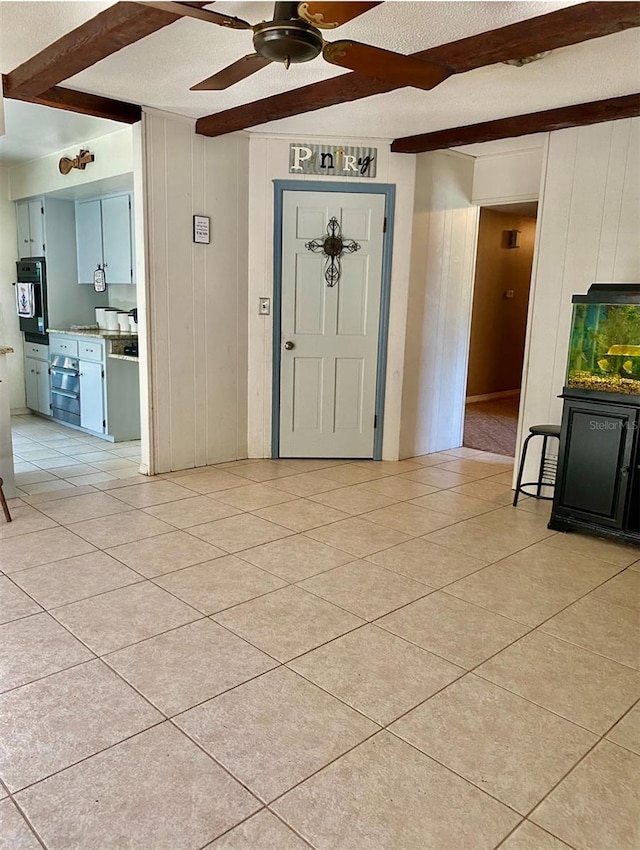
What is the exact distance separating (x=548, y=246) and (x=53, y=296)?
4685mm

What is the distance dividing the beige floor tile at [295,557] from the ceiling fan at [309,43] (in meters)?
2.16

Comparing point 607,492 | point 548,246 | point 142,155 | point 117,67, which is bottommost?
point 607,492

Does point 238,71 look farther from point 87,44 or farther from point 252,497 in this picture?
point 252,497

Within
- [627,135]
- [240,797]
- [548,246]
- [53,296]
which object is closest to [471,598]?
[240,797]

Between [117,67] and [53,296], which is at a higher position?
[117,67]

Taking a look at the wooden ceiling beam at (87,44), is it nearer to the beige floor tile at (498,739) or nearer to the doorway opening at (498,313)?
the beige floor tile at (498,739)

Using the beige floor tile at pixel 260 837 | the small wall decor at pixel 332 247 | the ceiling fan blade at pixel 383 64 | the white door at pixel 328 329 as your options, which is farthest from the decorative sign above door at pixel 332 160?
the beige floor tile at pixel 260 837

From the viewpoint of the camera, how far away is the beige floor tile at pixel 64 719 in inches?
70.4

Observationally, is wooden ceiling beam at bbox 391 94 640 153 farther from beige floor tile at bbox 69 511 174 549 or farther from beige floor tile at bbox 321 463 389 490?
beige floor tile at bbox 69 511 174 549

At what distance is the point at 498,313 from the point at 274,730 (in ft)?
23.8

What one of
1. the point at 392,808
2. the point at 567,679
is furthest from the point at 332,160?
the point at 392,808

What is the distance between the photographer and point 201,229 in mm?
4594

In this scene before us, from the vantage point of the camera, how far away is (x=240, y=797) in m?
1.69

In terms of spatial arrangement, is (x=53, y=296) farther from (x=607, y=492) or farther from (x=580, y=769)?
(x=580, y=769)
